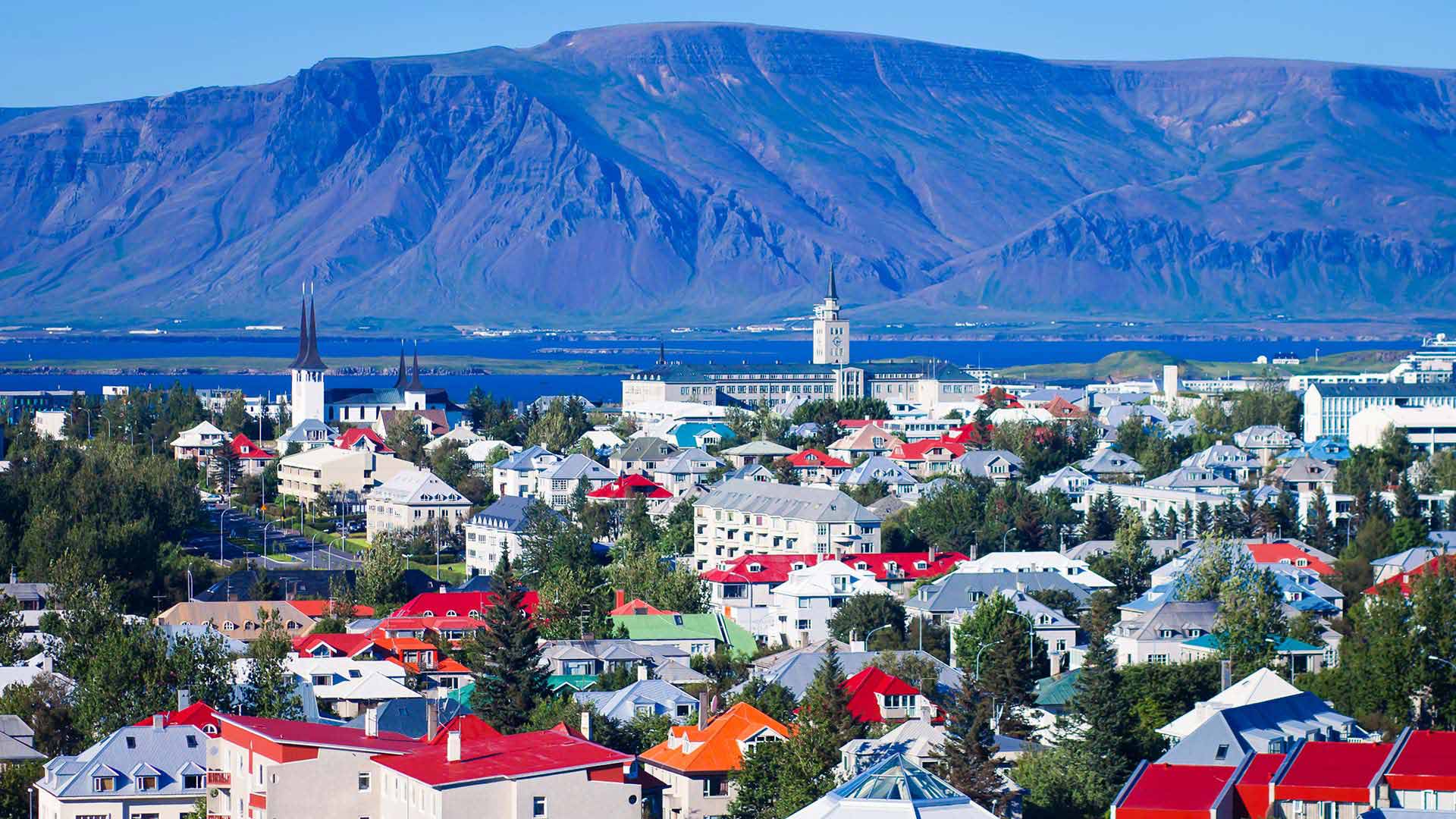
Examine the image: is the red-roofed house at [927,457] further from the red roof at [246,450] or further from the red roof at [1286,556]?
the red roof at [1286,556]

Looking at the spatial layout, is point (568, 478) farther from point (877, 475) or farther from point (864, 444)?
point (864, 444)

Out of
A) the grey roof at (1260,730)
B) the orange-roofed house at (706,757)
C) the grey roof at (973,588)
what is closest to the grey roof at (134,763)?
the orange-roofed house at (706,757)

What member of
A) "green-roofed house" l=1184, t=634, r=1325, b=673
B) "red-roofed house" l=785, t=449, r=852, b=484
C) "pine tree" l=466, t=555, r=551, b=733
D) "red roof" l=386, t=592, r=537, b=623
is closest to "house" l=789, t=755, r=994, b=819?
"pine tree" l=466, t=555, r=551, b=733

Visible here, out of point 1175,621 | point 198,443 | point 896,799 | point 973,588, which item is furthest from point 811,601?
point 198,443

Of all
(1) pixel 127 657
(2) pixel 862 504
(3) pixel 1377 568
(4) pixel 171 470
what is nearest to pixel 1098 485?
(2) pixel 862 504

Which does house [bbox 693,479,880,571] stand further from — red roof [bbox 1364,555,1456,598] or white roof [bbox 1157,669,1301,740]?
white roof [bbox 1157,669,1301,740]

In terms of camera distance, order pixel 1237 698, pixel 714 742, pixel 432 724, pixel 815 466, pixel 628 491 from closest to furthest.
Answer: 1. pixel 432 724
2. pixel 714 742
3. pixel 1237 698
4. pixel 628 491
5. pixel 815 466

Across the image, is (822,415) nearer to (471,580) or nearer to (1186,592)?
(471,580)
